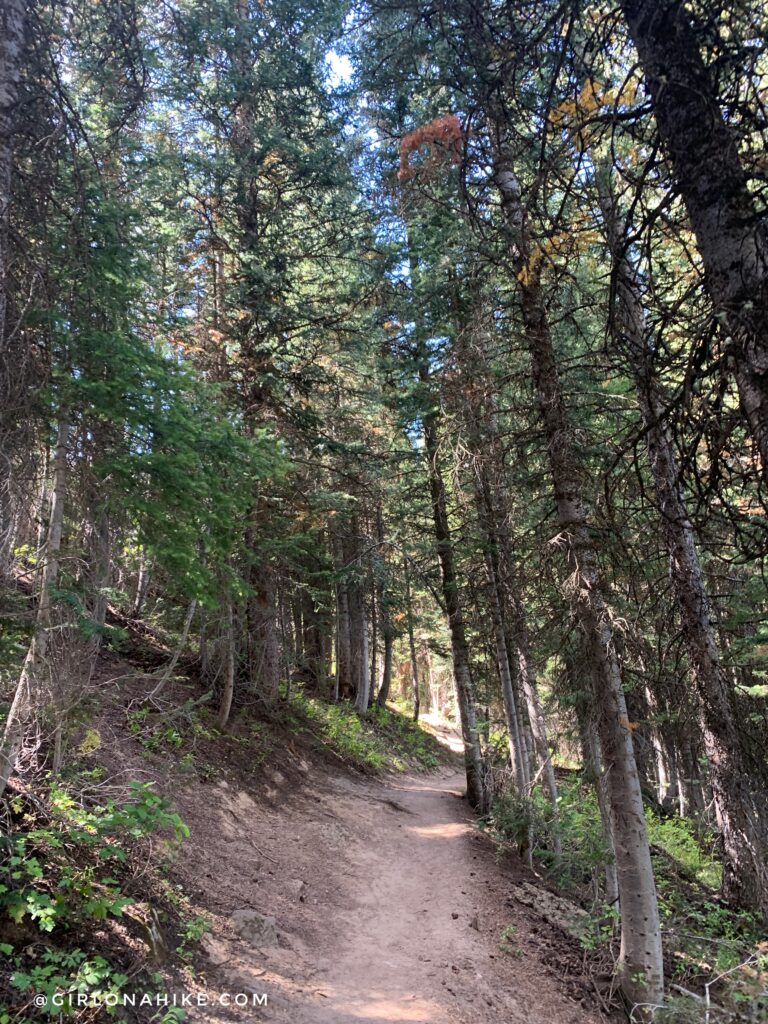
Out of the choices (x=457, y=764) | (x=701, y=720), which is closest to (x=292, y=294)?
(x=701, y=720)

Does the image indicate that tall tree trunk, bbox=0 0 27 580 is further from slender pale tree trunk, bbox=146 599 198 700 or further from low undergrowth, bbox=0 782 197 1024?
low undergrowth, bbox=0 782 197 1024

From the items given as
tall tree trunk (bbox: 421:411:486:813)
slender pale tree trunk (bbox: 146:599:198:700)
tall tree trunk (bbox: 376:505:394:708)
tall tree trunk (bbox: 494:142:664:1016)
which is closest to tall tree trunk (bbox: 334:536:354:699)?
tall tree trunk (bbox: 376:505:394:708)

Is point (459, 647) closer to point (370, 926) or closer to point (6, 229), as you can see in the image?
point (370, 926)

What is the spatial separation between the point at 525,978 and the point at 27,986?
5635 millimetres

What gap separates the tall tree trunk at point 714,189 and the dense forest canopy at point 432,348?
2 centimetres

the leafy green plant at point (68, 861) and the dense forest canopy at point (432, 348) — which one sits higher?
the dense forest canopy at point (432, 348)

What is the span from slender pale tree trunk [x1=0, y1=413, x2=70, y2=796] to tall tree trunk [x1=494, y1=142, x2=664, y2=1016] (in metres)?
4.71

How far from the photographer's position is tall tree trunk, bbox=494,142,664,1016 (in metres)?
5.92

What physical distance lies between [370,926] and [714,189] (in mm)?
8644

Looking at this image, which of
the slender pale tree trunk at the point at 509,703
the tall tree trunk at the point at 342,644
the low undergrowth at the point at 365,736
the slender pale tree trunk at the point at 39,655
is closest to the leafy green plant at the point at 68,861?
the slender pale tree trunk at the point at 39,655

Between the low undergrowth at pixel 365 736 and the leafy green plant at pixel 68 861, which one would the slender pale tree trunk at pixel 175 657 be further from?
the low undergrowth at pixel 365 736

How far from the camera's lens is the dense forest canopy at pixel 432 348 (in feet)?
9.94

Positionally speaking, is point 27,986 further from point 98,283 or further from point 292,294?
point 292,294

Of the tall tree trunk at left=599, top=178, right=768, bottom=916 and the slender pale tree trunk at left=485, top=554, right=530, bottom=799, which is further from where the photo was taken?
the slender pale tree trunk at left=485, top=554, right=530, bottom=799
